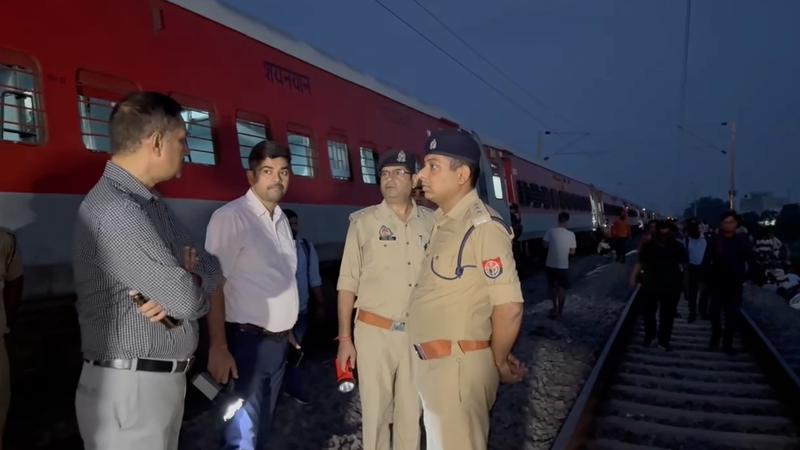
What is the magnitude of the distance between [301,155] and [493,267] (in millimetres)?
5257

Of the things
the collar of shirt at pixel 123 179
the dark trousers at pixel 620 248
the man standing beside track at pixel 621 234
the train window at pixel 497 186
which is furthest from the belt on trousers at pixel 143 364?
the dark trousers at pixel 620 248

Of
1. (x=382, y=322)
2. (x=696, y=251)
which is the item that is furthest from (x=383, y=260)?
(x=696, y=251)

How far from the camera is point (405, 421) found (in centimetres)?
398

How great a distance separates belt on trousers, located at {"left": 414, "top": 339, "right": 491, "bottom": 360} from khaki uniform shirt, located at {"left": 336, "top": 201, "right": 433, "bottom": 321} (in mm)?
1054

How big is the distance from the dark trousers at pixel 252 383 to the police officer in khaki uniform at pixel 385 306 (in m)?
0.52

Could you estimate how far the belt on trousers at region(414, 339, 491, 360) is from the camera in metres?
2.83

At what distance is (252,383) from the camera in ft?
11.7

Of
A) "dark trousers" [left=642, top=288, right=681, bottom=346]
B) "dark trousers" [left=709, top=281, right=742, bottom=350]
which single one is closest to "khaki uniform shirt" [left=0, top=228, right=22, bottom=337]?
"dark trousers" [left=642, top=288, right=681, bottom=346]

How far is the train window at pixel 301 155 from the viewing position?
7578mm

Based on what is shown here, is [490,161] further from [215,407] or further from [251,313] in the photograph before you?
[251,313]

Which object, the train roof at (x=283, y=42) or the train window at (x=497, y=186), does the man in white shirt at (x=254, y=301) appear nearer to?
the train roof at (x=283, y=42)

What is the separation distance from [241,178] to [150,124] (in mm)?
4251

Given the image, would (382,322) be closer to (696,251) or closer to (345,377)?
(345,377)

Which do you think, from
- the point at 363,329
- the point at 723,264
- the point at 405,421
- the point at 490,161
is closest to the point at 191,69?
the point at 363,329
